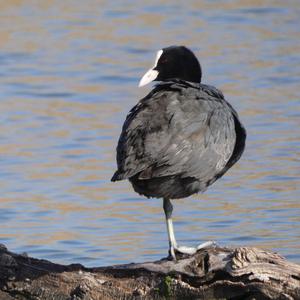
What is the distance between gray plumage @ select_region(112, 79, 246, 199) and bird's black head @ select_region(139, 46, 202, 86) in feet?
1.20

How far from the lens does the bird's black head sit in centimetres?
642

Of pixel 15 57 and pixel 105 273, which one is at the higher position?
pixel 15 57

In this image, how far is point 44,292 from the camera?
5.53m

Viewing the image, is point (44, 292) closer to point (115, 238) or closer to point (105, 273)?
point (105, 273)

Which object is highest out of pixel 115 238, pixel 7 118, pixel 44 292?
pixel 7 118

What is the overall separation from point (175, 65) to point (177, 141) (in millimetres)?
922

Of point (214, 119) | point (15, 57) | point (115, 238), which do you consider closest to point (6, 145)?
point (115, 238)


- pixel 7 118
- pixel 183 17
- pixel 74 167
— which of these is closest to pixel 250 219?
pixel 74 167

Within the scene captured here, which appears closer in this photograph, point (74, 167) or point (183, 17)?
point (74, 167)

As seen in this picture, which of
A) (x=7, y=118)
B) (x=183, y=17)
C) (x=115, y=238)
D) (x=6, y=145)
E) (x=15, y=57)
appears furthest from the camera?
(x=183, y=17)

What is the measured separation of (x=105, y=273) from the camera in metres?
5.55

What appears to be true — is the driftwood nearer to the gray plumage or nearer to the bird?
the bird

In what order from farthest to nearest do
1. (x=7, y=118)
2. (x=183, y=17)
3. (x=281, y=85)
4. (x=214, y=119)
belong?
(x=183, y=17) → (x=281, y=85) → (x=7, y=118) → (x=214, y=119)

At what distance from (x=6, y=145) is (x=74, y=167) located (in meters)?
0.94
